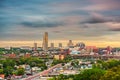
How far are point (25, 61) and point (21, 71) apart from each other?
14379mm

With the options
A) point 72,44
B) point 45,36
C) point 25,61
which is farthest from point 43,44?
point 25,61

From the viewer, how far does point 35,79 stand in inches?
1022

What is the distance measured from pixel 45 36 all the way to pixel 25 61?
4387 centimetres

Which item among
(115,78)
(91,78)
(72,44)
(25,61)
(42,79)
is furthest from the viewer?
(72,44)

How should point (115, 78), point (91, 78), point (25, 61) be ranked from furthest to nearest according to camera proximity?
point (25, 61)
point (91, 78)
point (115, 78)

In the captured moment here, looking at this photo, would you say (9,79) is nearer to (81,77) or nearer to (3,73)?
(3,73)

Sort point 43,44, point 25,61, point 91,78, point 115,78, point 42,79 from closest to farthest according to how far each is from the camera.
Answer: point 115,78 → point 91,78 → point 42,79 → point 25,61 → point 43,44

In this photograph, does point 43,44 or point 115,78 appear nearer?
point 115,78

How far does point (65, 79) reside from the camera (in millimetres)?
21641

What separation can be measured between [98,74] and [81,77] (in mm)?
1064

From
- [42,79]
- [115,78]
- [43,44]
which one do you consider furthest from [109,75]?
[43,44]

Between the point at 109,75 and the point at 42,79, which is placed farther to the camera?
the point at 42,79

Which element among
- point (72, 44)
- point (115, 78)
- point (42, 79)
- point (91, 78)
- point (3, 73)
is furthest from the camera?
point (72, 44)

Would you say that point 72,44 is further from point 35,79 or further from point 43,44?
point 35,79
